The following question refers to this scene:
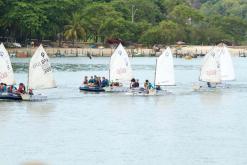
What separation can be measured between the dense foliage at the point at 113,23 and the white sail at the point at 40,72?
73.7m

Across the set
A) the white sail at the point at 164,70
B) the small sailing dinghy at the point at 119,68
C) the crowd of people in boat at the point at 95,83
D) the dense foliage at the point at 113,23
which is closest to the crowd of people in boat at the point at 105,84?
the crowd of people in boat at the point at 95,83

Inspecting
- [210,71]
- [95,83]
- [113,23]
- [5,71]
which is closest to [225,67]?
[210,71]

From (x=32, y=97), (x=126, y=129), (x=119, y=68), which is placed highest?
(x=119, y=68)

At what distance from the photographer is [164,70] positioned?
7525 cm

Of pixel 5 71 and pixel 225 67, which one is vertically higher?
pixel 225 67

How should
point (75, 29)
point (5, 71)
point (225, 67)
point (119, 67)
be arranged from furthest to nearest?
point (75, 29), point (225, 67), point (119, 67), point (5, 71)

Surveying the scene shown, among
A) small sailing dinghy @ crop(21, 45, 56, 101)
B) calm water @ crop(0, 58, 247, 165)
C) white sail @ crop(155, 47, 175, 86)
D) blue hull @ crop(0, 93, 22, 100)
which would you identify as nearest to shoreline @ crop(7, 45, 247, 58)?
calm water @ crop(0, 58, 247, 165)

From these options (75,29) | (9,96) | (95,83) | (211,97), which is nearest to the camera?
(9,96)

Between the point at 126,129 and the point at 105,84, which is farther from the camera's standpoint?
the point at 105,84

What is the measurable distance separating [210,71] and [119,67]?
427 inches

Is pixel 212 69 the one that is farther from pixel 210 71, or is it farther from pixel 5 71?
pixel 5 71

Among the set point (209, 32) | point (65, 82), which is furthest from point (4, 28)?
point (65, 82)

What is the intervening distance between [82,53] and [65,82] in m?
70.3

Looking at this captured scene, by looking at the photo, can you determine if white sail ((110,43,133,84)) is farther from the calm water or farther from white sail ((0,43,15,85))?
white sail ((0,43,15,85))
